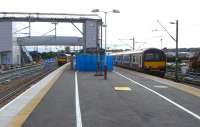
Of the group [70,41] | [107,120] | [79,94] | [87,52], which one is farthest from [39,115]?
[70,41]

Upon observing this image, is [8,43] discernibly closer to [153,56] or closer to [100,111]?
[153,56]

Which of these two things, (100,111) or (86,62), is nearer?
(100,111)

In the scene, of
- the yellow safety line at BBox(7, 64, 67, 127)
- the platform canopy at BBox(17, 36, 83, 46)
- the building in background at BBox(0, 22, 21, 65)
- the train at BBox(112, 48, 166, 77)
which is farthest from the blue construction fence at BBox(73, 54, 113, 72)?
the platform canopy at BBox(17, 36, 83, 46)

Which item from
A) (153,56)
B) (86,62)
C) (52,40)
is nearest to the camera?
(153,56)

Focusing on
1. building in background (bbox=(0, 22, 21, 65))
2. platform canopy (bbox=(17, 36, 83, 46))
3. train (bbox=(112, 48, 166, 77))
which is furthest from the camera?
platform canopy (bbox=(17, 36, 83, 46))

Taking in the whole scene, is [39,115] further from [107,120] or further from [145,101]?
[145,101]

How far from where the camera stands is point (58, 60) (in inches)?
3504

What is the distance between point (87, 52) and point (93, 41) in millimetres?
3525

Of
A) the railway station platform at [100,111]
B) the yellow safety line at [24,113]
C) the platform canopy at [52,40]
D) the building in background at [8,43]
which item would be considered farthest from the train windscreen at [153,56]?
the platform canopy at [52,40]

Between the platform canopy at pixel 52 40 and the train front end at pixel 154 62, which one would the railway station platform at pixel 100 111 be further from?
the platform canopy at pixel 52 40

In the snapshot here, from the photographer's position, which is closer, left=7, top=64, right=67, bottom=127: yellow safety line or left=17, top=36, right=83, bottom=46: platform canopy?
left=7, top=64, right=67, bottom=127: yellow safety line

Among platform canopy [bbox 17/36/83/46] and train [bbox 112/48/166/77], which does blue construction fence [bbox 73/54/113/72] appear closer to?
train [bbox 112/48/166/77]

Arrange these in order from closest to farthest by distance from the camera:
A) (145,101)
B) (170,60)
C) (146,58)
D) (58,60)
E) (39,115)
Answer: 1. (39,115)
2. (145,101)
3. (146,58)
4. (58,60)
5. (170,60)

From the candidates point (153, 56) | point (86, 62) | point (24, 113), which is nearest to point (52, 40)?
point (86, 62)
